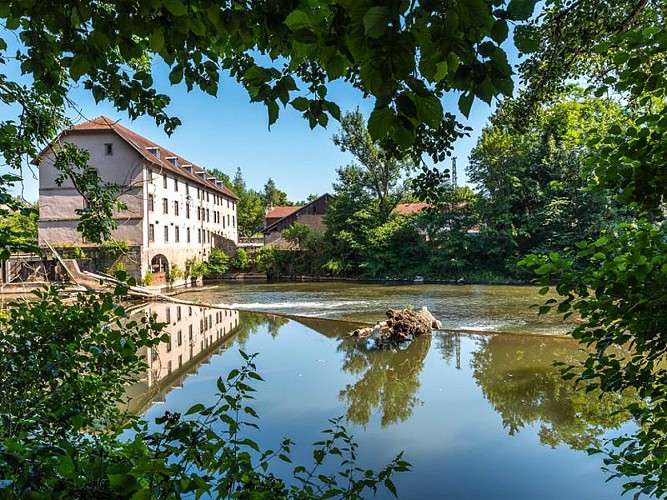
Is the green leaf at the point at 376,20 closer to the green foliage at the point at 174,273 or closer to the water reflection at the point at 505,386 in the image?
the water reflection at the point at 505,386

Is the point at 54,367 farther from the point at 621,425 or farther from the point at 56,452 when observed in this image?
the point at 621,425

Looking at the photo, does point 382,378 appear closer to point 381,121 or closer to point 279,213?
point 381,121

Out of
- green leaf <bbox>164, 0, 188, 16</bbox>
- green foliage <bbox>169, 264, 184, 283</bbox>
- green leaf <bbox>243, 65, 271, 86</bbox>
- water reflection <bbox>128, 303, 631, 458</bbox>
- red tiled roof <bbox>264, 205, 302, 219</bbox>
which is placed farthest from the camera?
red tiled roof <bbox>264, 205, 302, 219</bbox>

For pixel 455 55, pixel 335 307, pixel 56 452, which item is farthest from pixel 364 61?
pixel 335 307

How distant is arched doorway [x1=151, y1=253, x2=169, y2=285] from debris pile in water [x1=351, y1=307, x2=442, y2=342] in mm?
17940

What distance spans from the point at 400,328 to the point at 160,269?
20.9 m

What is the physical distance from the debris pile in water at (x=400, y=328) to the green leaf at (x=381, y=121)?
11.0m

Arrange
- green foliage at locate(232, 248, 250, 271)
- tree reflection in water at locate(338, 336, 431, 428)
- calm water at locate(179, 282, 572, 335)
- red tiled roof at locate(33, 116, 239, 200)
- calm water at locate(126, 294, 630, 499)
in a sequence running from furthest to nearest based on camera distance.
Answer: green foliage at locate(232, 248, 250, 271) < red tiled roof at locate(33, 116, 239, 200) < calm water at locate(179, 282, 572, 335) < tree reflection in water at locate(338, 336, 431, 428) < calm water at locate(126, 294, 630, 499)

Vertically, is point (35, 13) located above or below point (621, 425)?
above

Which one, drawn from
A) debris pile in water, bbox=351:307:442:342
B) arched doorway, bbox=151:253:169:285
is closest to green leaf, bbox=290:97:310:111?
debris pile in water, bbox=351:307:442:342

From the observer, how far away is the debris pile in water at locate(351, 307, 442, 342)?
1156cm

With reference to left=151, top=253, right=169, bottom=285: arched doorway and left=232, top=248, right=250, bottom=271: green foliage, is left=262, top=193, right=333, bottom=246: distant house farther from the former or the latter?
left=151, top=253, right=169, bottom=285: arched doorway

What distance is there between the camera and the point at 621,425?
19.2ft

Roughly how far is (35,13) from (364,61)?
1.35 metres
